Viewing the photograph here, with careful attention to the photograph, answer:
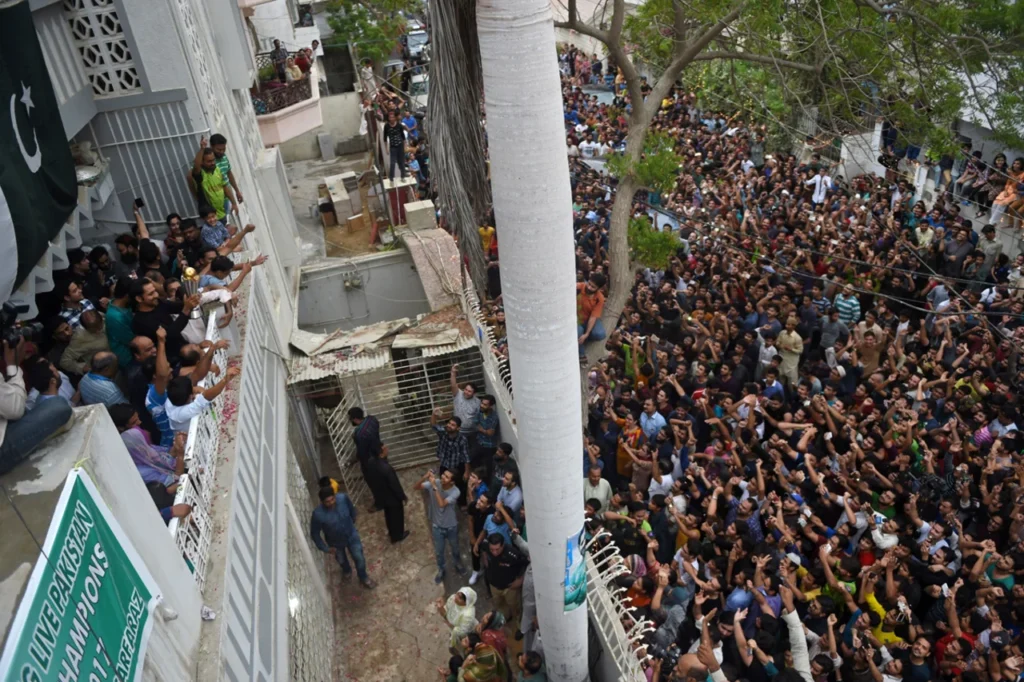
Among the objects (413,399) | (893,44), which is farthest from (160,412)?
(893,44)

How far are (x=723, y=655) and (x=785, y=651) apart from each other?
1.58ft

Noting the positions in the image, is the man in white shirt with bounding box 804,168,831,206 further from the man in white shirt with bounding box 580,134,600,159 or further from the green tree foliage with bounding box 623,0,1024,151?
the green tree foliage with bounding box 623,0,1024,151

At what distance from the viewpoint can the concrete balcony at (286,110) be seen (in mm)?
14469

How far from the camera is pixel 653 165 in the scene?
714 centimetres

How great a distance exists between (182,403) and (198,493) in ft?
2.04

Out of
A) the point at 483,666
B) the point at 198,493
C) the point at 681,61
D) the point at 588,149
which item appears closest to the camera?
the point at 198,493

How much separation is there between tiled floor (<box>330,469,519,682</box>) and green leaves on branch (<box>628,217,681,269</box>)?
3969 millimetres

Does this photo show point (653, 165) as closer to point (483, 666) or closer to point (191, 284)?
point (191, 284)

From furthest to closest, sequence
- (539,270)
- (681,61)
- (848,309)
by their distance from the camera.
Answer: (848,309), (681,61), (539,270)

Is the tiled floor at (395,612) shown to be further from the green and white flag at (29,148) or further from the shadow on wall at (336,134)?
the shadow on wall at (336,134)

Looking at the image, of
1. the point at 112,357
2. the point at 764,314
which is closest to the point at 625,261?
the point at 764,314

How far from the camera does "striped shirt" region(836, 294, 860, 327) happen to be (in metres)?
10.5

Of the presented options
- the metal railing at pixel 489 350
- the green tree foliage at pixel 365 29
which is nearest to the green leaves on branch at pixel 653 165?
the metal railing at pixel 489 350

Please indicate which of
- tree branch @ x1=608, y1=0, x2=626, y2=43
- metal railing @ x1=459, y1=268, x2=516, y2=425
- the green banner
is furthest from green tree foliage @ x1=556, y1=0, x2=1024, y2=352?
the green banner
